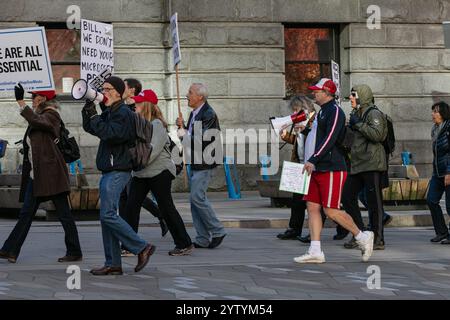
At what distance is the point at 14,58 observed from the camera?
40.9ft

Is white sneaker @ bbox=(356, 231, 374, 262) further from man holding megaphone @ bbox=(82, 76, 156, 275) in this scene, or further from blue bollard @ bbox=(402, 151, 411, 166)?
blue bollard @ bbox=(402, 151, 411, 166)

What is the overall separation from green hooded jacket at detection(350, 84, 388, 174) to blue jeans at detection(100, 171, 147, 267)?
3242 millimetres

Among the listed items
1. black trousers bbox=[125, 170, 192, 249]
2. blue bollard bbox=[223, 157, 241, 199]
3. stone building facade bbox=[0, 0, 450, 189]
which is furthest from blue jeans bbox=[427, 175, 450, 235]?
stone building facade bbox=[0, 0, 450, 189]

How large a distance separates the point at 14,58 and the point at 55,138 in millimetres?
1509

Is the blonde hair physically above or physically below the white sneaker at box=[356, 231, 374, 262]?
above

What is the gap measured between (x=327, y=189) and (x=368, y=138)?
1.57 metres

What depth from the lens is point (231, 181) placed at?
2153cm

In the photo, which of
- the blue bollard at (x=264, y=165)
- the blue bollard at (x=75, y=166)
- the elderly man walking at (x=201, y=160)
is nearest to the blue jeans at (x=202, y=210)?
the elderly man walking at (x=201, y=160)

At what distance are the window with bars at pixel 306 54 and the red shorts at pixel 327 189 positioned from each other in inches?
467

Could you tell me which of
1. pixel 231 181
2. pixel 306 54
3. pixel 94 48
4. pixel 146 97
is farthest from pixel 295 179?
pixel 306 54

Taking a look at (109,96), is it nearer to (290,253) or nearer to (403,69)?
(290,253)

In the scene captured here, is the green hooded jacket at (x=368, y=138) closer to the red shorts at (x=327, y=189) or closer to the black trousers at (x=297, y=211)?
the black trousers at (x=297, y=211)

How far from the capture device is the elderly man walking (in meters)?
12.5
